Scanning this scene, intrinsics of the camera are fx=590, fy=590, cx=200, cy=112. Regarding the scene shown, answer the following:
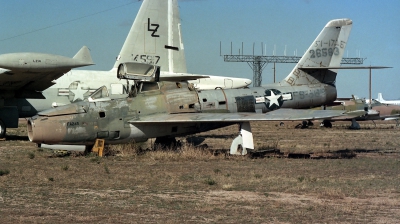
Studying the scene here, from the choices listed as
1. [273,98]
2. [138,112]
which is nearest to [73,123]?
[138,112]

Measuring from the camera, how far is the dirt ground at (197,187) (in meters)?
7.83

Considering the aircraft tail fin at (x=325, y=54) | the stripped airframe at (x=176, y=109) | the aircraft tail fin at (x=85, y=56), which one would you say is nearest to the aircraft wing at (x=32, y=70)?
the aircraft tail fin at (x=85, y=56)

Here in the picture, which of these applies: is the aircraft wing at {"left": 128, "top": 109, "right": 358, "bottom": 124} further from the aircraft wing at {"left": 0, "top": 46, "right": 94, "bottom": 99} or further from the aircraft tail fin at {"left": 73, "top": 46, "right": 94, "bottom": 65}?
the aircraft tail fin at {"left": 73, "top": 46, "right": 94, "bottom": 65}

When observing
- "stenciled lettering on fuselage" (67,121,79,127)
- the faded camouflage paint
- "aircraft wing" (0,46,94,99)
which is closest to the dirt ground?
the faded camouflage paint

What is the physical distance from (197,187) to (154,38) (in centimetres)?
1690

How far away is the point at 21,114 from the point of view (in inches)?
964

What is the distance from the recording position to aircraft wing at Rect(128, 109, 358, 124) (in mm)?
14410

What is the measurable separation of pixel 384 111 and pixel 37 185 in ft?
112

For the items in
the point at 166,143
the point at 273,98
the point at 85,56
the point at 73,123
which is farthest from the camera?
the point at 85,56

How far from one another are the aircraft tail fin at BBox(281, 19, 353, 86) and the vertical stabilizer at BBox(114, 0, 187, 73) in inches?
353

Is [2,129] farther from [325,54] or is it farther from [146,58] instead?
[325,54]

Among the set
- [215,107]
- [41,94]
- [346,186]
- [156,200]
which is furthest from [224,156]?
[41,94]

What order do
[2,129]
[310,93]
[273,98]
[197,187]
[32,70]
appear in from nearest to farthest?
[197,187]
[273,98]
[310,93]
[32,70]
[2,129]

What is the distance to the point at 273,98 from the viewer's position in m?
17.4
